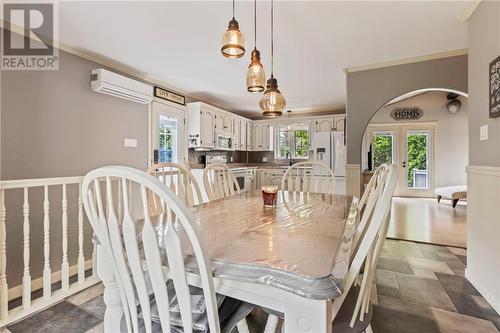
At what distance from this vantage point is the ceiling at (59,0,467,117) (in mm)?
2023

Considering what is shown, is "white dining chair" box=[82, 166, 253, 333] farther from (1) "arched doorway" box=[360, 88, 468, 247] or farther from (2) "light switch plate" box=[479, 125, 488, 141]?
(1) "arched doorway" box=[360, 88, 468, 247]

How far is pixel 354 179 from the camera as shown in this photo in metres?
3.38

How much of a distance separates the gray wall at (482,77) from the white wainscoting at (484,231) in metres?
0.12

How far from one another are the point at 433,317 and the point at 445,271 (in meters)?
0.93

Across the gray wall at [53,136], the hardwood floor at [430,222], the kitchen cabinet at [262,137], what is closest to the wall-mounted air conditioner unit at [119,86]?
the gray wall at [53,136]

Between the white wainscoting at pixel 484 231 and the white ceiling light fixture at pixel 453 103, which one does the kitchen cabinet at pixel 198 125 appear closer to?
the white wainscoting at pixel 484 231

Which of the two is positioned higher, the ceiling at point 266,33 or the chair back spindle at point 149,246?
the ceiling at point 266,33

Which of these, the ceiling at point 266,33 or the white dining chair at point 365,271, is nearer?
the white dining chair at point 365,271

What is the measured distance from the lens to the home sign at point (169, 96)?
3.80 metres

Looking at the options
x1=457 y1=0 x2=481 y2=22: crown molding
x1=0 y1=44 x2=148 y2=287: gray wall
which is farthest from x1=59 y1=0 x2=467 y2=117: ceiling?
x1=0 y1=44 x2=148 y2=287: gray wall

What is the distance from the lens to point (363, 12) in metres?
2.08

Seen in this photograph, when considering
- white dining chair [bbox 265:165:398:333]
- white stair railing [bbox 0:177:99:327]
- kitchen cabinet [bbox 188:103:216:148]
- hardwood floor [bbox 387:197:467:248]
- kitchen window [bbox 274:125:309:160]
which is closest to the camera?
white dining chair [bbox 265:165:398:333]

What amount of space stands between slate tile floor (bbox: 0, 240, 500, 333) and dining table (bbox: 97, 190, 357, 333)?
82cm

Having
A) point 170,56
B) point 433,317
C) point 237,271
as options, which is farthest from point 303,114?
point 237,271
